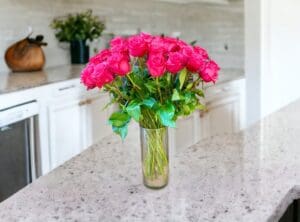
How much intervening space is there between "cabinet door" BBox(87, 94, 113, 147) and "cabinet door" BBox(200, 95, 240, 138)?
774 millimetres

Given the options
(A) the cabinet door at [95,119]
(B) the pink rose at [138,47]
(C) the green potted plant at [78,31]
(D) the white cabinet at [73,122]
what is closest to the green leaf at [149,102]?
(B) the pink rose at [138,47]

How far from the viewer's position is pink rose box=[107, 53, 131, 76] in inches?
41.4

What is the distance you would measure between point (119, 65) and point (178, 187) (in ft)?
1.20

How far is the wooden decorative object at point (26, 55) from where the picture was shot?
3475mm

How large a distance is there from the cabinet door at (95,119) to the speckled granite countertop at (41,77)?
242 mm

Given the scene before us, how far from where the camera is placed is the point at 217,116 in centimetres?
383

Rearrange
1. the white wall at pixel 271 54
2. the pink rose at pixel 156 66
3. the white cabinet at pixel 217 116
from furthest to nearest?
the white wall at pixel 271 54 → the white cabinet at pixel 217 116 → the pink rose at pixel 156 66

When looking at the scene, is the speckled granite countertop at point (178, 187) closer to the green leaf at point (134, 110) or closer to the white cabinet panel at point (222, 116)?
the green leaf at point (134, 110)

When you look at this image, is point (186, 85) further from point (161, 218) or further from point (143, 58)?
point (161, 218)

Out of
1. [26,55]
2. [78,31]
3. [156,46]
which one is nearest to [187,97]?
[156,46]

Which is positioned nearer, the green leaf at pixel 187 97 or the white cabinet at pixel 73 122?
the green leaf at pixel 187 97

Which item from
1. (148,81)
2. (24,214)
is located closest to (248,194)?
(148,81)

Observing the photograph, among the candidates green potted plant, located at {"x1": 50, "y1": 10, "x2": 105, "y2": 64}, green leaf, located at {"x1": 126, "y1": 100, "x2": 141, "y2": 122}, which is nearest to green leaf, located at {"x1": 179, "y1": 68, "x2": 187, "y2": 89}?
green leaf, located at {"x1": 126, "y1": 100, "x2": 141, "y2": 122}

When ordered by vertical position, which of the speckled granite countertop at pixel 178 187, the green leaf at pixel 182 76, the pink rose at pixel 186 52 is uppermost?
the pink rose at pixel 186 52
